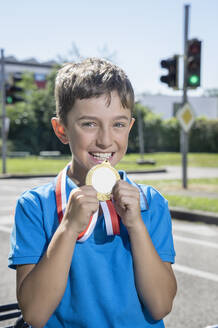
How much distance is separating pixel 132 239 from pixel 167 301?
0.29m

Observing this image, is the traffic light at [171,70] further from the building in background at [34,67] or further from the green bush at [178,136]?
the building in background at [34,67]

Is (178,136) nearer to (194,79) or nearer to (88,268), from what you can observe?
(194,79)

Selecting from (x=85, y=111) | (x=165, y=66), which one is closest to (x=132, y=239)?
(x=85, y=111)

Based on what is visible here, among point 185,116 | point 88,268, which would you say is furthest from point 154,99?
point 88,268

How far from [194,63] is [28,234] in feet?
35.6

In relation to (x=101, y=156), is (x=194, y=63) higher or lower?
higher

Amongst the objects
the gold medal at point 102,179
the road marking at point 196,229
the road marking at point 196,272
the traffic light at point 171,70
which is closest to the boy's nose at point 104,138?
the gold medal at point 102,179

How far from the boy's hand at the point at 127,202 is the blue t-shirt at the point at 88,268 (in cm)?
14

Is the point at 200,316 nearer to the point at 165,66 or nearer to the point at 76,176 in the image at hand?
the point at 76,176

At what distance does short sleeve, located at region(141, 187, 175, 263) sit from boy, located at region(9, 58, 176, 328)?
1.6 inches

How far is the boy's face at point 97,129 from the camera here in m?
1.57

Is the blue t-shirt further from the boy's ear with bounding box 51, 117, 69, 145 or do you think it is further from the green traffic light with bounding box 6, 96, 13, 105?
the green traffic light with bounding box 6, 96, 13, 105

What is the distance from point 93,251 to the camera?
1562 millimetres

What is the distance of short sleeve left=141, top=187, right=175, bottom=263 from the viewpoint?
1682 millimetres
